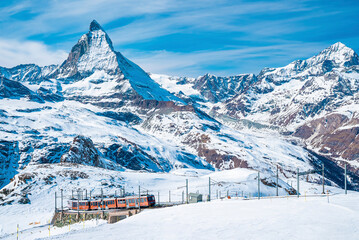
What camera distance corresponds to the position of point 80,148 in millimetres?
187000

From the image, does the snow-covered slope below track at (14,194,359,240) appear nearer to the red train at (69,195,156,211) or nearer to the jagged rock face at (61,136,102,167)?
the red train at (69,195,156,211)

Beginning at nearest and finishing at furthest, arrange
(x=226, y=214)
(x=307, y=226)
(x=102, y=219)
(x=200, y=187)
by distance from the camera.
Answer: (x=307, y=226) → (x=226, y=214) → (x=102, y=219) → (x=200, y=187)

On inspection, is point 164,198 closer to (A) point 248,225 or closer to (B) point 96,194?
(B) point 96,194

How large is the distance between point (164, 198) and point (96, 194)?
1897 cm

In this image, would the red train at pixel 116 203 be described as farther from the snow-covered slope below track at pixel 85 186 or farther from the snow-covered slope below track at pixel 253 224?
the snow-covered slope below track at pixel 253 224

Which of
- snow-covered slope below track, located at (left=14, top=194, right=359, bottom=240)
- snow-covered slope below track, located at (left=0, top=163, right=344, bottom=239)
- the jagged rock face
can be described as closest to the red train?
snow-covered slope below track, located at (left=0, top=163, right=344, bottom=239)

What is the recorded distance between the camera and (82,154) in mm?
183875

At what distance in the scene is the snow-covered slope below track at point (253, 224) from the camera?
36394 millimetres

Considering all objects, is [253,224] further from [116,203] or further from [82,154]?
[82,154]

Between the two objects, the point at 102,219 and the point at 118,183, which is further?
the point at 118,183

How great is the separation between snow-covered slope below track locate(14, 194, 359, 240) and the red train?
74.3 feet

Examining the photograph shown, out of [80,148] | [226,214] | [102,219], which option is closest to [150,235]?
[226,214]

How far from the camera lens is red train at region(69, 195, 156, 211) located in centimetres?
7657

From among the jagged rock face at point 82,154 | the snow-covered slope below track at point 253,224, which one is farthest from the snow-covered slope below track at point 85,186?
the snow-covered slope below track at point 253,224
